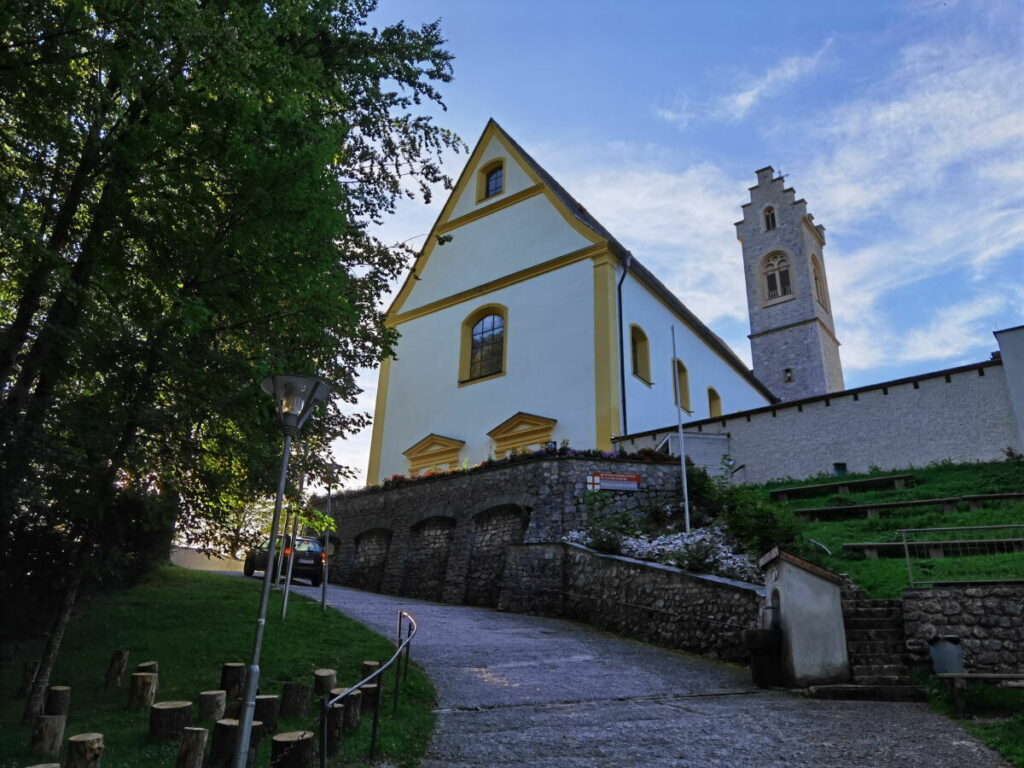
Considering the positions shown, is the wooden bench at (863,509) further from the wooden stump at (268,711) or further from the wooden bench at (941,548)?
the wooden stump at (268,711)

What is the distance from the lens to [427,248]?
27.0 metres

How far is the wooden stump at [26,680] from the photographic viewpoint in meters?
7.53

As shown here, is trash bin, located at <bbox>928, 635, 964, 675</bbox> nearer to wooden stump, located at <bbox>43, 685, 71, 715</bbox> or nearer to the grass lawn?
the grass lawn

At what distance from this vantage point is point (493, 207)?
2530 centimetres

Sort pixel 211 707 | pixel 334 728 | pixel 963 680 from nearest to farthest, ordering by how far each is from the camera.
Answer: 1. pixel 334 728
2. pixel 211 707
3. pixel 963 680

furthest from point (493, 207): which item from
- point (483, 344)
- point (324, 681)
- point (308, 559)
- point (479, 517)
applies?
point (324, 681)

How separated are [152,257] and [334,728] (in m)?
5.57

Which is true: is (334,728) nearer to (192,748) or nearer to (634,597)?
(192,748)

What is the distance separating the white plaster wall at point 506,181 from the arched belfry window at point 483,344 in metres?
4.51

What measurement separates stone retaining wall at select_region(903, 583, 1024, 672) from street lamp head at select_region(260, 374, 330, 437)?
299 inches

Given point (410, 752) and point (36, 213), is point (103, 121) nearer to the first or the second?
point (36, 213)

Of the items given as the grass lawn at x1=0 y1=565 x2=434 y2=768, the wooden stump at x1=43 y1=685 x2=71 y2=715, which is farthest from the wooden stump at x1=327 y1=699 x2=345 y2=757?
the wooden stump at x1=43 y1=685 x2=71 y2=715

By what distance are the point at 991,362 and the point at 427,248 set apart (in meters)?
18.7

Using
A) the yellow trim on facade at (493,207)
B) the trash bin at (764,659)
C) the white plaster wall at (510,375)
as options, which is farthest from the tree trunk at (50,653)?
the yellow trim on facade at (493,207)
